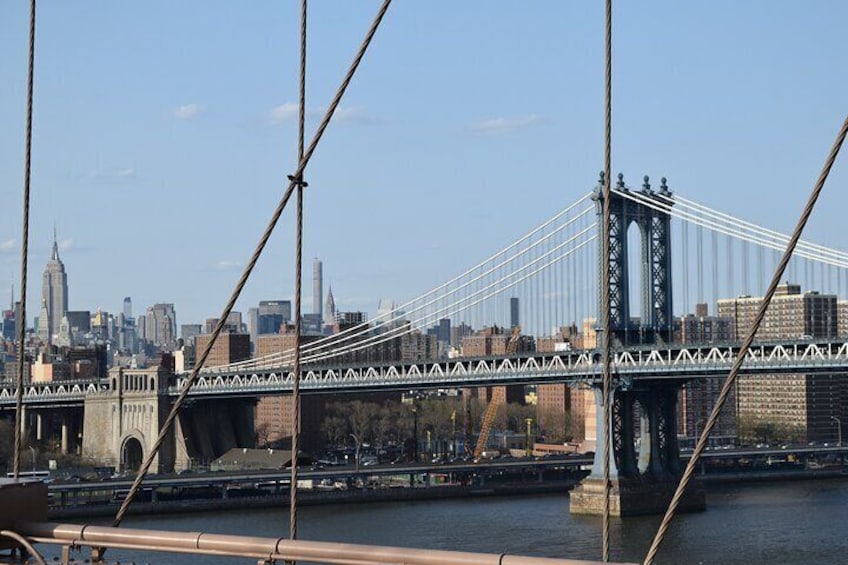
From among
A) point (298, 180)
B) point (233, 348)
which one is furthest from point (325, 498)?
point (233, 348)

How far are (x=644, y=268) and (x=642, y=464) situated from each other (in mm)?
4671

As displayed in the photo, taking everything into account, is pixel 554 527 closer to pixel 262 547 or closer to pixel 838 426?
pixel 262 547

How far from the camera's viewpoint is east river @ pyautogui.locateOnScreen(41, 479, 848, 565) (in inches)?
1128

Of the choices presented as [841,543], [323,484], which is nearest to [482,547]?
[841,543]

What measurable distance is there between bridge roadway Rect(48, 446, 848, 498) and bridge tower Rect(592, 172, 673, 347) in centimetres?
855

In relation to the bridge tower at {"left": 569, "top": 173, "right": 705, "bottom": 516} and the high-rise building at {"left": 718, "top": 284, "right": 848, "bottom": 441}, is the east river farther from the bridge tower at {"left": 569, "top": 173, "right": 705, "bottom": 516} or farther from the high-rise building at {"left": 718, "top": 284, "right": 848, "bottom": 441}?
the high-rise building at {"left": 718, "top": 284, "right": 848, "bottom": 441}

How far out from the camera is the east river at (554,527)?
1128 inches

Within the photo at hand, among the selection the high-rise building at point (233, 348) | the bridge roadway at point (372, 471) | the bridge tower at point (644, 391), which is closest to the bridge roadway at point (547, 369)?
the bridge tower at point (644, 391)

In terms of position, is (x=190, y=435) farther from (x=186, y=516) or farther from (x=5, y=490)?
(x=5, y=490)

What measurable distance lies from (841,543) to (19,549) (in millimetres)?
25925

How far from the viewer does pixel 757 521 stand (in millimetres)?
35406

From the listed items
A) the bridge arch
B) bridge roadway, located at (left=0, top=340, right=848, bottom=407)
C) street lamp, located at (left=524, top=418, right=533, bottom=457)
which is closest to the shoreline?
bridge roadway, located at (left=0, top=340, right=848, bottom=407)

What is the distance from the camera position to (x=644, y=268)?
134ft

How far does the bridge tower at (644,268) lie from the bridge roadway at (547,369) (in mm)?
1026
